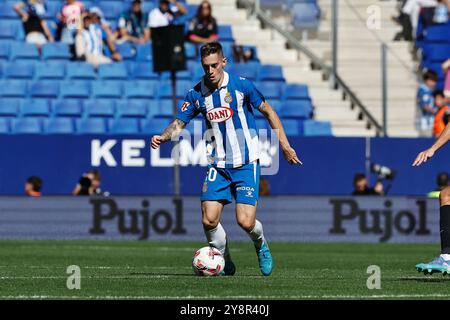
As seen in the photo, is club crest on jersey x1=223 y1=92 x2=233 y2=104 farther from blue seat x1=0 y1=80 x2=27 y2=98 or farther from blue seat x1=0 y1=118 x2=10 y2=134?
blue seat x1=0 y1=80 x2=27 y2=98

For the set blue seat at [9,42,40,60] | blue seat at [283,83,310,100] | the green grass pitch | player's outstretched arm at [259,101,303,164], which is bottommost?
the green grass pitch

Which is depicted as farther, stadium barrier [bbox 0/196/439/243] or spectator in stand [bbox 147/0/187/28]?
spectator in stand [bbox 147/0/187/28]

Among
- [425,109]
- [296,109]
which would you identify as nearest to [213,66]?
[425,109]

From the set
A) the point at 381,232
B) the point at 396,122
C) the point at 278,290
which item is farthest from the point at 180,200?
the point at 278,290

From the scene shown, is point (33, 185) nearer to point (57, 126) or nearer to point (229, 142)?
point (57, 126)

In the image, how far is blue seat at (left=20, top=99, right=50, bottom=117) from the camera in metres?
25.9

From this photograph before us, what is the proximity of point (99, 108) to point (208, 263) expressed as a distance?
13.4m

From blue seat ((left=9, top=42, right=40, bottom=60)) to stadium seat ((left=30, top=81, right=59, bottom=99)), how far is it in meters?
0.90

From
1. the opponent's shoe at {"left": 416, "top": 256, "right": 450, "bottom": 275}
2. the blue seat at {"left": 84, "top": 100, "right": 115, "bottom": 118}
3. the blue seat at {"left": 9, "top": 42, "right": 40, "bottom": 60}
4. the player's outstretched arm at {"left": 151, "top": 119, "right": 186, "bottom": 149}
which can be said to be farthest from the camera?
the blue seat at {"left": 9, "top": 42, "right": 40, "bottom": 60}

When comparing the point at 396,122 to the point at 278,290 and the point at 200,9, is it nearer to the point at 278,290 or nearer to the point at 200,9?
the point at 200,9

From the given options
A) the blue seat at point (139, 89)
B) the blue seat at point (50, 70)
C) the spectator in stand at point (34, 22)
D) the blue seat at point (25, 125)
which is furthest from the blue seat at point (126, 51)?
the blue seat at point (25, 125)

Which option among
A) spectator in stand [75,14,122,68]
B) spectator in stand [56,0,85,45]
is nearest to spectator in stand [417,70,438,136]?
spectator in stand [75,14,122,68]

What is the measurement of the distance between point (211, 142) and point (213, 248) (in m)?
1.07

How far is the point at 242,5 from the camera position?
98.9 feet
